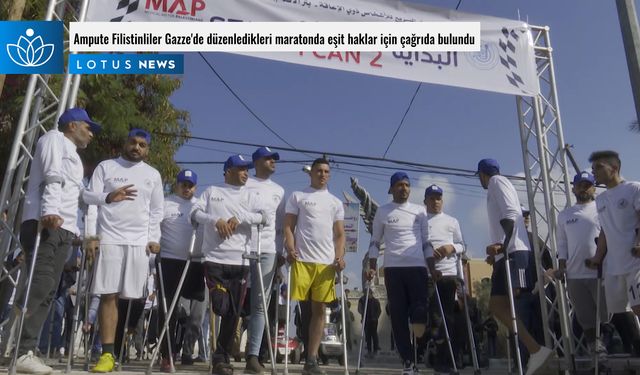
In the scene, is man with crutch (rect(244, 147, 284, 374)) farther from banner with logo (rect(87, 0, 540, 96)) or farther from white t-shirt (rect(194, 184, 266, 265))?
banner with logo (rect(87, 0, 540, 96))

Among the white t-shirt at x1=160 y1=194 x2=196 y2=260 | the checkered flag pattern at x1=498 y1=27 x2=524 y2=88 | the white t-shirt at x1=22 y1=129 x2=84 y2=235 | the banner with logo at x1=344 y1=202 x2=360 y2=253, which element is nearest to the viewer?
the white t-shirt at x1=22 y1=129 x2=84 y2=235

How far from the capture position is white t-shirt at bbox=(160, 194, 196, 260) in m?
6.52

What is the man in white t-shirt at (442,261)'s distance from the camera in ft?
21.7

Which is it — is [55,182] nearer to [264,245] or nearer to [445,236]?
[264,245]

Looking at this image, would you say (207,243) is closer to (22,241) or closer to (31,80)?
(22,241)

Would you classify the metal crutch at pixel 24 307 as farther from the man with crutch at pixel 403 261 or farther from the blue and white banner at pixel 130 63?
the man with crutch at pixel 403 261

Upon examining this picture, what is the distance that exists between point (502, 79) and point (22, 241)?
5365 millimetres

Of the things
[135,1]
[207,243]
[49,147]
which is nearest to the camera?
[49,147]

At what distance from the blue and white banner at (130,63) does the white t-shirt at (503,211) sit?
Answer: 147 inches

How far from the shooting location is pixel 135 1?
6.57 m

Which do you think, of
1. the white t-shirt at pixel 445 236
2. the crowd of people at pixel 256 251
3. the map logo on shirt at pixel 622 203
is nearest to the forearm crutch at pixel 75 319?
the crowd of people at pixel 256 251

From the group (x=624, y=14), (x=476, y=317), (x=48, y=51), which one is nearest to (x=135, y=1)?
(x=48, y=51)

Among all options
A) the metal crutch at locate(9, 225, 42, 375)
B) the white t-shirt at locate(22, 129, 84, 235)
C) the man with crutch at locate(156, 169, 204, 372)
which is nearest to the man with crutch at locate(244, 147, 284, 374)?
the man with crutch at locate(156, 169, 204, 372)

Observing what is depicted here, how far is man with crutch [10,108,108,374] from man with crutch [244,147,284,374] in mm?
1607
